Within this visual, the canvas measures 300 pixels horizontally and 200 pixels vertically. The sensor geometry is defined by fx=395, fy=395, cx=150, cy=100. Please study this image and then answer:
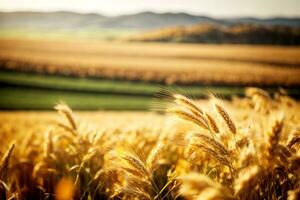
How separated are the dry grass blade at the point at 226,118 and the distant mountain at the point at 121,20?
701 cm

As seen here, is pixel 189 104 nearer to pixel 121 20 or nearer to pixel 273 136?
pixel 273 136

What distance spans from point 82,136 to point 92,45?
42.3m

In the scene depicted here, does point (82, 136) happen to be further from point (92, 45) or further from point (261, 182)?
point (92, 45)

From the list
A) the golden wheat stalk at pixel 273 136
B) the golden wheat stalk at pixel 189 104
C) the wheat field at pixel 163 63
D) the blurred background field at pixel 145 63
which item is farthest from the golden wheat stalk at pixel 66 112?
the wheat field at pixel 163 63

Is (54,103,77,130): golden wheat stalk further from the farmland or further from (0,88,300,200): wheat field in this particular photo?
the farmland

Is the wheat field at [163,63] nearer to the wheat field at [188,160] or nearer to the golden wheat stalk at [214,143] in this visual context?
the wheat field at [188,160]

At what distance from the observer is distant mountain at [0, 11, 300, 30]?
11.7 metres

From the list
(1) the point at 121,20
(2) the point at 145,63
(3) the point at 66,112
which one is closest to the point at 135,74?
(2) the point at 145,63

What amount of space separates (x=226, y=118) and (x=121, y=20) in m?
19.3

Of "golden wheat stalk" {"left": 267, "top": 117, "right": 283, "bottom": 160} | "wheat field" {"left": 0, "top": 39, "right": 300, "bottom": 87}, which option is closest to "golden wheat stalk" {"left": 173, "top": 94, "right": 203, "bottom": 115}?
"golden wheat stalk" {"left": 267, "top": 117, "right": 283, "bottom": 160}

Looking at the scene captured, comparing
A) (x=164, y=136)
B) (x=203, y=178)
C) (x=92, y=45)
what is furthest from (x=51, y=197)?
(x=92, y=45)

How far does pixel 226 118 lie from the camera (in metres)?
1.62

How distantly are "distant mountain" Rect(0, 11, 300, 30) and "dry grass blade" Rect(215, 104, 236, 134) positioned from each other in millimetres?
7012

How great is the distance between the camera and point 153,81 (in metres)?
28.1
